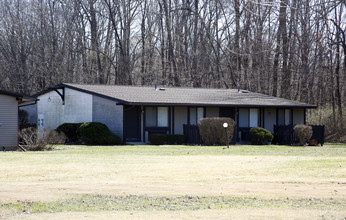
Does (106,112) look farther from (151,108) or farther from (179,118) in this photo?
(179,118)

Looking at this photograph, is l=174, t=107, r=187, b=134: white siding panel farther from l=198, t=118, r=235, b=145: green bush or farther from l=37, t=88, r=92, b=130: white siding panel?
l=37, t=88, r=92, b=130: white siding panel

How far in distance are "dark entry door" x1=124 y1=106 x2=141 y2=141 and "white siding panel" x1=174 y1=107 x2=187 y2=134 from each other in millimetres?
2280

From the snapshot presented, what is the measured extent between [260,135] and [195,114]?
13.6 feet

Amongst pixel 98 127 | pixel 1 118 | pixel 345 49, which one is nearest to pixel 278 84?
pixel 345 49

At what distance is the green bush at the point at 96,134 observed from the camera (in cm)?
2999

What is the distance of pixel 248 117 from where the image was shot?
116ft

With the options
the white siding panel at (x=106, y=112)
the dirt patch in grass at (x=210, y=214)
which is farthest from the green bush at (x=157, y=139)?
the dirt patch in grass at (x=210, y=214)

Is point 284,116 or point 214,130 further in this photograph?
point 284,116

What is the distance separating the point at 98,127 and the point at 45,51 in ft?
62.9

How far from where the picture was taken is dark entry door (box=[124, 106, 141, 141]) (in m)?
31.8

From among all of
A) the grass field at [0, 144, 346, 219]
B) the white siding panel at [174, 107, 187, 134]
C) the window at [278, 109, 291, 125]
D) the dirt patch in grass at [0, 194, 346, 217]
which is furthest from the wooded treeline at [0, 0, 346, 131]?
the dirt patch in grass at [0, 194, 346, 217]

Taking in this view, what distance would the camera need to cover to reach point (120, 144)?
3072 centimetres

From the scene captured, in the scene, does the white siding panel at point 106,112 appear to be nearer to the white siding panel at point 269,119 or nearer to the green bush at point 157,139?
the green bush at point 157,139

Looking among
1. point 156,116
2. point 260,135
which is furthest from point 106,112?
point 260,135
